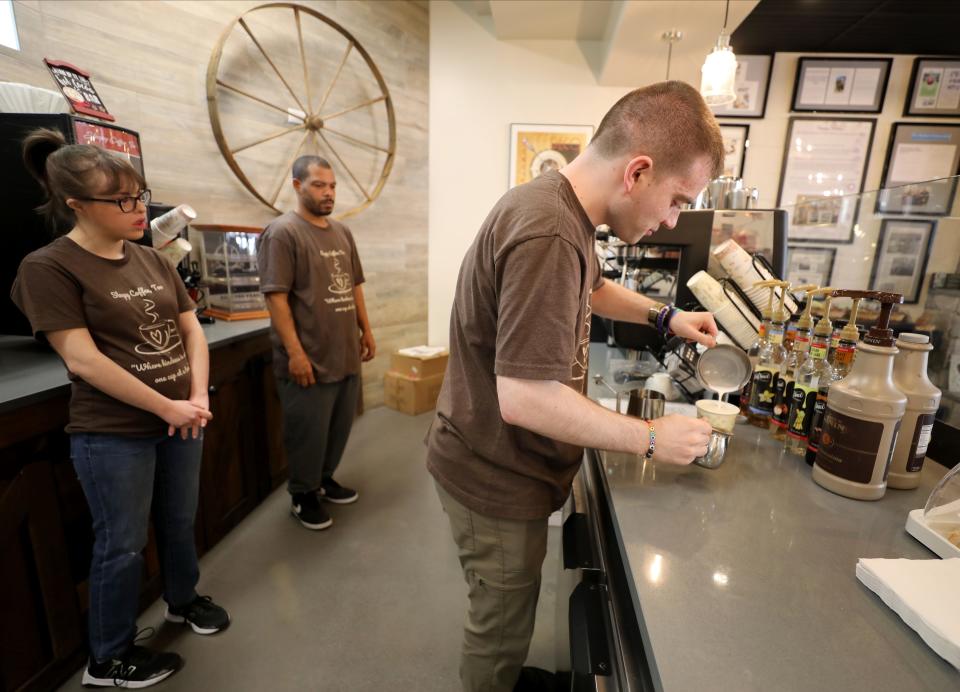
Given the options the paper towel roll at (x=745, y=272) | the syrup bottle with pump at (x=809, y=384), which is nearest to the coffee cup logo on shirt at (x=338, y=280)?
the paper towel roll at (x=745, y=272)

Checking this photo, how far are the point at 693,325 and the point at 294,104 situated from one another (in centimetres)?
260

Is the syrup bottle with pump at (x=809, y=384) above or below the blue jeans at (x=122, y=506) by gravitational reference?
above

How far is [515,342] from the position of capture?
69cm

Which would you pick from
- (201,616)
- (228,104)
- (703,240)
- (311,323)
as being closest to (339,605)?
(201,616)

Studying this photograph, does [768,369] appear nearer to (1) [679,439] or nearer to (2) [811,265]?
(1) [679,439]

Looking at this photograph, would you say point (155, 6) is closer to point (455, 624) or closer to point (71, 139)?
point (71, 139)

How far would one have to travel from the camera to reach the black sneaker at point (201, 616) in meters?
1.52

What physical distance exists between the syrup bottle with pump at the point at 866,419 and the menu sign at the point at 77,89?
2257 mm

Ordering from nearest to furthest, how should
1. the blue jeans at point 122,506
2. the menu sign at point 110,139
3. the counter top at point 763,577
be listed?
the counter top at point 763,577
the blue jeans at point 122,506
the menu sign at point 110,139

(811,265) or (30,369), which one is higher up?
(811,265)

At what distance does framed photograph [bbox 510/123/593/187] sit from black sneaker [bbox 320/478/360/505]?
2439 millimetres

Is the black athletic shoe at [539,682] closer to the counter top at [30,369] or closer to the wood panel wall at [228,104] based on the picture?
the counter top at [30,369]

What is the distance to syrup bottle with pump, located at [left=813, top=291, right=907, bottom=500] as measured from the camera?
75cm

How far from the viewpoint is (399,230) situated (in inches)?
136
